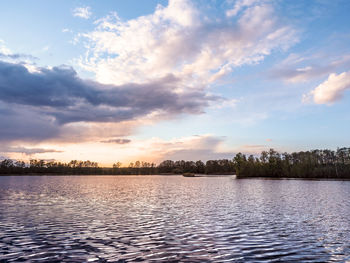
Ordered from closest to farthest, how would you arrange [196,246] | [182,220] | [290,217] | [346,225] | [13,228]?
[196,246]
[13,228]
[346,225]
[182,220]
[290,217]

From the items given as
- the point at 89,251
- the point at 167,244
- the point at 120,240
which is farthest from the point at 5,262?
the point at 167,244

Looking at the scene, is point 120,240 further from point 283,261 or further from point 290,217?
point 290,217

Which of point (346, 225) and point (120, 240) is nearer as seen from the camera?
point (120, 240)

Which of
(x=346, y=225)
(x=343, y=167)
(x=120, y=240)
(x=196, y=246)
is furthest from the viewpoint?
(x=343, y=167)

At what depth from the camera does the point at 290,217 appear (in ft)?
104

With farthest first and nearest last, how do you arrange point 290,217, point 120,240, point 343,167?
1. point 343,167
2. point 290,217
3. point 120,240

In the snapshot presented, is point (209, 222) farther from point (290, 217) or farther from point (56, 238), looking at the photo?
point (56, 238)

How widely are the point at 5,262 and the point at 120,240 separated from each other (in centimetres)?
772

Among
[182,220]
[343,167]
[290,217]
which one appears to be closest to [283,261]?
[182,220]

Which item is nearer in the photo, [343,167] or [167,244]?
[167,244]

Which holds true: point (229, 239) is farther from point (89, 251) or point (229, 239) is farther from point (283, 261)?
point (89, 251)

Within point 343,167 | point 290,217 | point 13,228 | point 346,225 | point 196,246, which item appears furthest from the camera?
point 343,167

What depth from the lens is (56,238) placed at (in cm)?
2109

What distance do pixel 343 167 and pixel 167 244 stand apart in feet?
684
